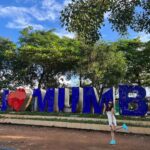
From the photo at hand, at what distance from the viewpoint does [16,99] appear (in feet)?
93.5

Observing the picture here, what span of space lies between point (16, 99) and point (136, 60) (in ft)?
41.0

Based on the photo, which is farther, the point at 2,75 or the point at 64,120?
the point at 2,75

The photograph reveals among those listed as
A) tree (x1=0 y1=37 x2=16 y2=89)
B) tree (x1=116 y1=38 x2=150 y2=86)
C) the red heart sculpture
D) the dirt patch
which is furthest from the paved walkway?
tree (x1=116 y1=38 x2=150 y2=86)

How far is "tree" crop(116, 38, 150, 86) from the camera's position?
34900 mm

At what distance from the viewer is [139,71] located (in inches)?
1405

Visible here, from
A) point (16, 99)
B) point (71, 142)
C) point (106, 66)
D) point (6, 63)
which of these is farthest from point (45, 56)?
point (71, 142)

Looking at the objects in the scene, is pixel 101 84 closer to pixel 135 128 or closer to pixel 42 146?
pixel 135 128

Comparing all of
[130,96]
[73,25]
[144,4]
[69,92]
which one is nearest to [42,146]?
[73,25]

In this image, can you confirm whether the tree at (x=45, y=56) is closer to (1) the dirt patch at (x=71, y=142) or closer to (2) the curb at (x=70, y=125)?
(2) the curb at (x=70, y=125)

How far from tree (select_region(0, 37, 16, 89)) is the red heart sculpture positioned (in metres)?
9.51

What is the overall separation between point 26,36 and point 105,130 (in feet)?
68.4

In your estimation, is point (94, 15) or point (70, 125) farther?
point (70, 125)

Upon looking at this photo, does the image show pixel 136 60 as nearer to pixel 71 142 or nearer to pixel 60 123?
pixel 60 123

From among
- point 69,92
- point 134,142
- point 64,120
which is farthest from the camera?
point 69,92
